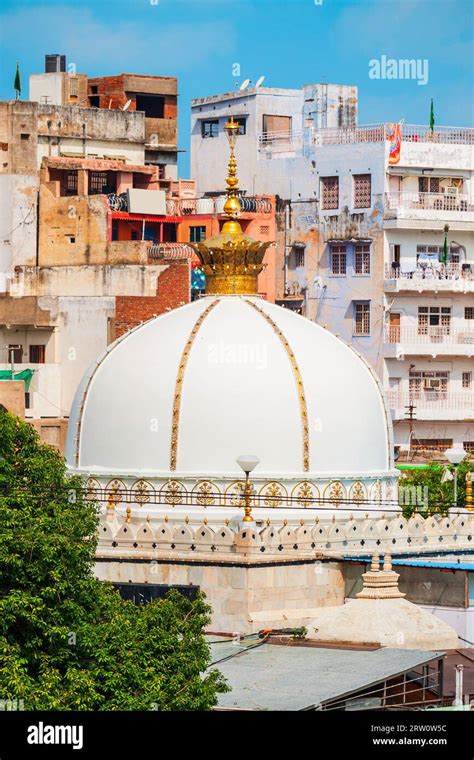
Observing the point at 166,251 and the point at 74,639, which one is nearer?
the point at 74,639

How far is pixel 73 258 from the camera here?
85125mm

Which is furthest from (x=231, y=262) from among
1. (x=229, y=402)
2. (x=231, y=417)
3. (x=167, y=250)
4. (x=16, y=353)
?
(x=167, y=250)

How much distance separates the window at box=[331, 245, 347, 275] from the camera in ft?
277

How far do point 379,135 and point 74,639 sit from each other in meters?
48.3

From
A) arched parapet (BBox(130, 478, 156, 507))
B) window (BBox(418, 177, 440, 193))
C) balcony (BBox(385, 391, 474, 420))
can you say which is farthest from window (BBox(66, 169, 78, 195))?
arched parapet (BBox(130, 478, 156, 507))

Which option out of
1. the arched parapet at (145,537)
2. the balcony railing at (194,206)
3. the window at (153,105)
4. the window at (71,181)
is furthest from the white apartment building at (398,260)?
the arched parapet at (145,537)

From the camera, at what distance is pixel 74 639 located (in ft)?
122

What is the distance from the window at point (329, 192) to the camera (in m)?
84.3

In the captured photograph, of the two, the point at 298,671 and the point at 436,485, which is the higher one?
the point at 436,485

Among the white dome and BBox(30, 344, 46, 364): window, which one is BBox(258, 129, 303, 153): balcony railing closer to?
BBox(30, 344, 46, 364): window

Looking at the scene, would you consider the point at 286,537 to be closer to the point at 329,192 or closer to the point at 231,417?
the point at 231,417

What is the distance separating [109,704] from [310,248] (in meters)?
49.8
